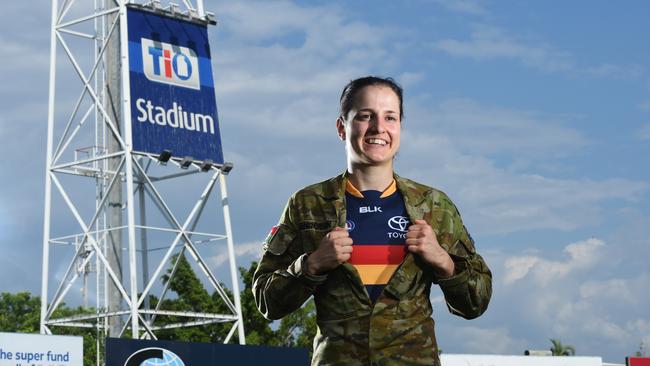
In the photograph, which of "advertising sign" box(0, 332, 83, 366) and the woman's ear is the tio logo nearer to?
"advertising sign" box(0, 332, 83, 366)

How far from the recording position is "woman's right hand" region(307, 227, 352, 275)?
4.91 metres

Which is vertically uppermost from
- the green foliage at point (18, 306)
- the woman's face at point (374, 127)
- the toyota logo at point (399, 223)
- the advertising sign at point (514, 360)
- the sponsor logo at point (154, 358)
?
the green foliage at point (18, 306)

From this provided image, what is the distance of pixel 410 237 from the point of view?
16.4 ft

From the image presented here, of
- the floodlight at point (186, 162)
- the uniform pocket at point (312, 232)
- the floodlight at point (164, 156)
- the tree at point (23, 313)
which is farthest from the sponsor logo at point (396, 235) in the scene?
the tree at point (23, 313)

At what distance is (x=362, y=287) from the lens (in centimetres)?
499

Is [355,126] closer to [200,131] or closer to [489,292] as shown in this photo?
[489,292]

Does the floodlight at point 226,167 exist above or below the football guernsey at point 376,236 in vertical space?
above

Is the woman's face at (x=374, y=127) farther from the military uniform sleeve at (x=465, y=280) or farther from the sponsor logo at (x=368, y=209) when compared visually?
the military uniform sleeve at (x=465, y=280)

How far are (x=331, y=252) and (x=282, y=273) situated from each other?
13.0 inches

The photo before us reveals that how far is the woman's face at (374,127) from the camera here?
524cm

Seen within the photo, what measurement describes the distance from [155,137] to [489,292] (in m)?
33.2

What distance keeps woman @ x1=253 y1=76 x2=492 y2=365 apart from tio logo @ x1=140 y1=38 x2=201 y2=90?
33.3 meters

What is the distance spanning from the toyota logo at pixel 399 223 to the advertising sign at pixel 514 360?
3330 cm

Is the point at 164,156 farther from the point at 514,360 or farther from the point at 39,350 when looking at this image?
the point at 514,360
